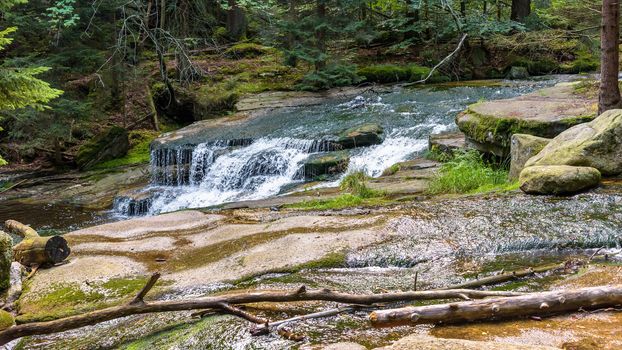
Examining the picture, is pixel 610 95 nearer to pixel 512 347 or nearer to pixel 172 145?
pixel 512 347

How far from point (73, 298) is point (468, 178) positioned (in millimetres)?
6098

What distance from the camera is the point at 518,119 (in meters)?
8.98

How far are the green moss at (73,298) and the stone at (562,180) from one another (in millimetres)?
5054

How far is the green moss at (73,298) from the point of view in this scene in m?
4.76

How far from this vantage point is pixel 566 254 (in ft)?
16.9

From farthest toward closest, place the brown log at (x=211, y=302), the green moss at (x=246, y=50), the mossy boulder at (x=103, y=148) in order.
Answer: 1. the green moss at (x=246, y=50)
2. the mossy boulder at (x=103, y=148)
3. the brown log at (x=211, y=302)

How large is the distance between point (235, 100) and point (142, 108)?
4208mm

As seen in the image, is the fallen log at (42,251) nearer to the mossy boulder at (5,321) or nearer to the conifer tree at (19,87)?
the conifer tree at (19,87)

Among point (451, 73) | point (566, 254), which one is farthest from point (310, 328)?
point (451, 73)

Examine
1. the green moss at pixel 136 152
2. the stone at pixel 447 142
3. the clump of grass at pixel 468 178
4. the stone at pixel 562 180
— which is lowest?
the green moss at pixel 136 152

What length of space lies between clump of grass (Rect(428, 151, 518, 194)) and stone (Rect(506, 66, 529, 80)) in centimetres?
1052

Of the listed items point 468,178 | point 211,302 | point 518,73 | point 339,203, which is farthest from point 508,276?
point 518,73

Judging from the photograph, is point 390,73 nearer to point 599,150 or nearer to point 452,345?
point 599,150

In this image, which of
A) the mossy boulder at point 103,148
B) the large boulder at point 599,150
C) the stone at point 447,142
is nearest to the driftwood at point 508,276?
the large boulder at point 599,150
